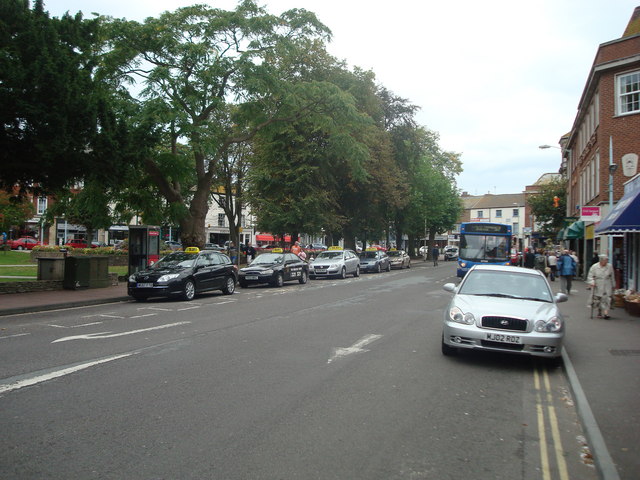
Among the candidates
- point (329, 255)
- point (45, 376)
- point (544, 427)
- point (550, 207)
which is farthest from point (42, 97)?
point (550, 207)

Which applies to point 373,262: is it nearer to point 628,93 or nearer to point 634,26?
point 628,93

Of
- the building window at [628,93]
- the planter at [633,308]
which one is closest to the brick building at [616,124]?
the building window at [628,93]

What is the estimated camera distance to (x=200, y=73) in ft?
65.6

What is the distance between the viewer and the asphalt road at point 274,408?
389 cm

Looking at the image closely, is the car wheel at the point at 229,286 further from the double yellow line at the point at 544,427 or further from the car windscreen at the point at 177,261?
the double yellow line at the point at 544,427

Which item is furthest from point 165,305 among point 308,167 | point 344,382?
point 308,167

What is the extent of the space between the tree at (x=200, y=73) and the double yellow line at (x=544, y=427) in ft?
50.8

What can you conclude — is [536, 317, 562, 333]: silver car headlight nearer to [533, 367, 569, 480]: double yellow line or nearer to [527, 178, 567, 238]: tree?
[533, 367, 569, 480]: double yellow line

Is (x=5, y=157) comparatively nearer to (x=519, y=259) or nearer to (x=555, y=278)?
(x=555, y=278)

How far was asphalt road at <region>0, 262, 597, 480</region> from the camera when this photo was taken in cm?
389

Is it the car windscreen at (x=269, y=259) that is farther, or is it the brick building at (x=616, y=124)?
the car windscreen at (x=269, y=259)

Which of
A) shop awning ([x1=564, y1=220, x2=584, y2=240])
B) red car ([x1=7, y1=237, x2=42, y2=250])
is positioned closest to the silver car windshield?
shop awning ([x1=564, y1=220, x2=584, y2=240])

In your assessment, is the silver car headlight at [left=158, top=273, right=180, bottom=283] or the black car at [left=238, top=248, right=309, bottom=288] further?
the black car at [left=238, top=248, right=309, bottom=288]

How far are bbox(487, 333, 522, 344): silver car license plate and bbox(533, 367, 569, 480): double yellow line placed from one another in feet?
1.77
